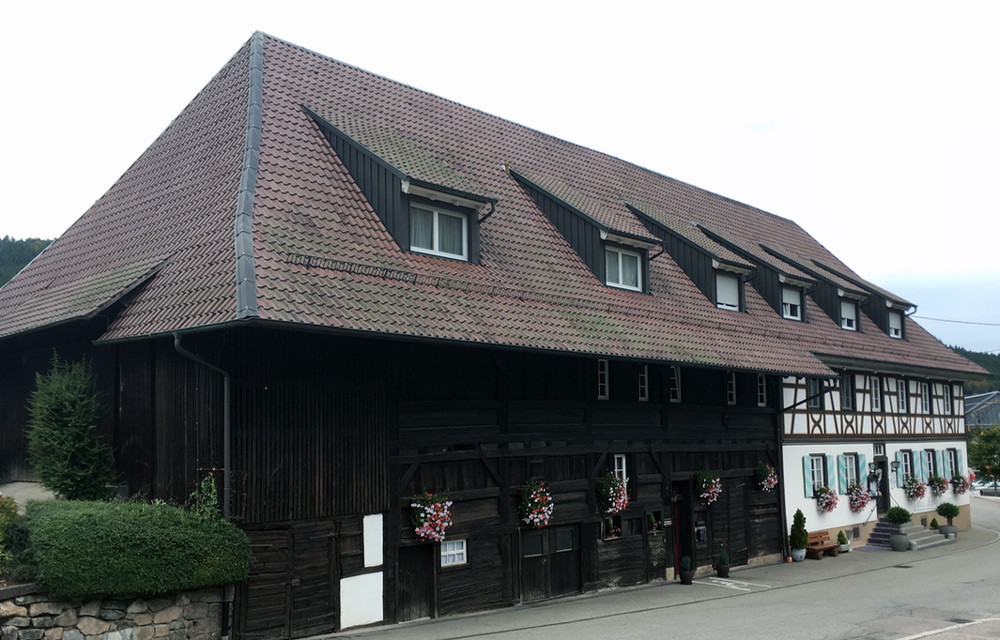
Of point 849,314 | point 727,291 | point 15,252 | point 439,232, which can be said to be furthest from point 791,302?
point 15,252

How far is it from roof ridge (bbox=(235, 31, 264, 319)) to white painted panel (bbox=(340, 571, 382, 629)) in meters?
4.82

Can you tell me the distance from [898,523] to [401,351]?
1973 centimetres

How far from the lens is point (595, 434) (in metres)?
19.0

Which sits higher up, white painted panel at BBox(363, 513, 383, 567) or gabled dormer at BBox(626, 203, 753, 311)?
gabled dormer at BBox(626, 203, 753, 311)

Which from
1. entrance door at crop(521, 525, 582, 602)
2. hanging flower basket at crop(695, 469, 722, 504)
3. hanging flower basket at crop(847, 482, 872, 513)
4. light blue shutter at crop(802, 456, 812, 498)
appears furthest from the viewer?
hanging flower basket at crop(847, 482, 872, 513)

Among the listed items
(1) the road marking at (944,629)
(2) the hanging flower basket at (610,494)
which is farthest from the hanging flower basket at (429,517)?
(1) the road marking at (944,629)

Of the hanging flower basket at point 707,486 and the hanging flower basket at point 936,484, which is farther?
the hanging flower basket at point 936,484

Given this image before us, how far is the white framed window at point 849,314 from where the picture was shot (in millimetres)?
30500

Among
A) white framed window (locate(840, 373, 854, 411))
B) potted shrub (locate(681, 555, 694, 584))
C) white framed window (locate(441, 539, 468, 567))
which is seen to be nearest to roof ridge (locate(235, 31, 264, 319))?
white framed window (locate(441, 539, 468, 567))

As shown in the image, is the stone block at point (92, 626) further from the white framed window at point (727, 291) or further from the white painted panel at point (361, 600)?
the white framed window at point (727, 291)

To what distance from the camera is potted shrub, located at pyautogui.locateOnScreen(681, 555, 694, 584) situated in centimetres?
2069

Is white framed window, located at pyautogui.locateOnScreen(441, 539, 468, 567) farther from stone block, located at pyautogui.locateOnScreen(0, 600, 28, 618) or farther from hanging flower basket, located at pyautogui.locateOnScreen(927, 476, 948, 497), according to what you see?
hanging flower basket, located at pyautogui.locateOnScreen(927, 476, 948, 497)

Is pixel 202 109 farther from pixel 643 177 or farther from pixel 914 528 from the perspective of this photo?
pixel 914 528

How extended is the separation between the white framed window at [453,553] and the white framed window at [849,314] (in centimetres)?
1857
